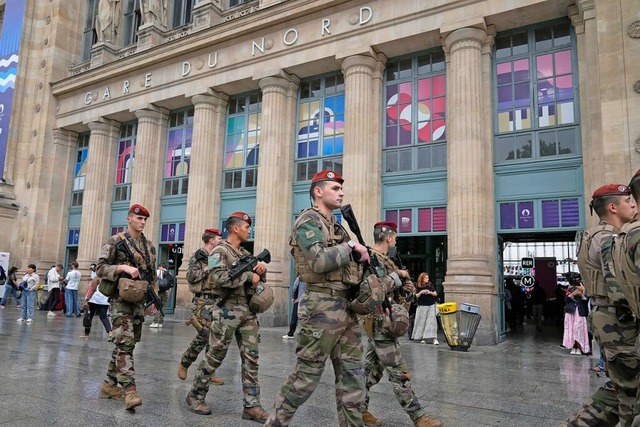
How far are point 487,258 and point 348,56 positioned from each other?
714cm

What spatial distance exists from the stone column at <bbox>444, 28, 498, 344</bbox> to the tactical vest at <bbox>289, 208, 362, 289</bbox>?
8736mm

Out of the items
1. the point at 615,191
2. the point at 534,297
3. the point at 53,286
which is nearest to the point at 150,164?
the point at 53,286

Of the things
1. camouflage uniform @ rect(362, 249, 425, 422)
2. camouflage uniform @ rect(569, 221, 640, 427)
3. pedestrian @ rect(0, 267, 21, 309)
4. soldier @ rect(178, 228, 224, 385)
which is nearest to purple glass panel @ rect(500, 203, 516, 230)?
soldier @ rect(178, 228, 224, 385)

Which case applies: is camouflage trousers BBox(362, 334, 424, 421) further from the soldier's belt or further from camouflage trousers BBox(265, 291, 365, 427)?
the soldier's belt

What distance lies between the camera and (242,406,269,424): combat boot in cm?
453

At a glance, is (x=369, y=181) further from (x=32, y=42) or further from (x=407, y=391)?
(x=32, y=42)

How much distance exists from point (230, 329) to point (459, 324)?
6847 mm

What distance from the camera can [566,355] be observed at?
9977mm

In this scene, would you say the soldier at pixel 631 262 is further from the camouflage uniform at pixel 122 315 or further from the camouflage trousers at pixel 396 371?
the camouflage uniform at pixel 122 315

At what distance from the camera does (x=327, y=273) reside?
11.8 feet

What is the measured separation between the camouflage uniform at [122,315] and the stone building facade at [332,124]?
8441 mm

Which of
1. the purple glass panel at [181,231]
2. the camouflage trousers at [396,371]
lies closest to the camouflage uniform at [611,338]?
the camouflage trousers at [396,371]

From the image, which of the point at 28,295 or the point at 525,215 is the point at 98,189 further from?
the point at 525,215

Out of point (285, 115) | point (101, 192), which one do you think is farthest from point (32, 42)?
point (285, 115)
